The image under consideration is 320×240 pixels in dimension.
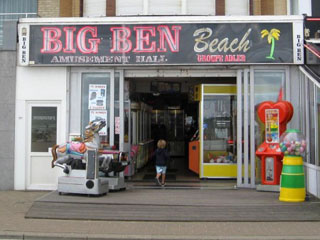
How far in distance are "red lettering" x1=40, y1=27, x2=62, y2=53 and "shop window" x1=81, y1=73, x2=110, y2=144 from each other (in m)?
1.08

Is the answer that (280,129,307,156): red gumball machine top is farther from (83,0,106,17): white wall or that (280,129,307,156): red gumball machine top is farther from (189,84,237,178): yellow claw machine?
(83,0,106,17): white wall

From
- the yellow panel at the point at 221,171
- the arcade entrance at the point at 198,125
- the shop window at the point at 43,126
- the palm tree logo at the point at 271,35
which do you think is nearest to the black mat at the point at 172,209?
the shop window at the point at 43,126

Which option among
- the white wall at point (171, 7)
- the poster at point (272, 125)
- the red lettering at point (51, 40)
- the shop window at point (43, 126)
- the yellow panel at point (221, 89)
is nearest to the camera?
the poster at point (272, 125)

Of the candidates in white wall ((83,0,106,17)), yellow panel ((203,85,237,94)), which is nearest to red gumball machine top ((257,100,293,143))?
yellow panel ((203,85,237,94))

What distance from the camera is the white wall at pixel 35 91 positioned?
1191 cm

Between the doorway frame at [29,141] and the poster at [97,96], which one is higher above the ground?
the poster at [97,96]

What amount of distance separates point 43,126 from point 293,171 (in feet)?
22.9

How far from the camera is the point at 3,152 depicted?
1188 cm

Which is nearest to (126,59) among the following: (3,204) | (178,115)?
(3,204)

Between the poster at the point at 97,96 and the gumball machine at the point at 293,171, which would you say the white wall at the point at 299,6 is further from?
the poster at the point at 97,96

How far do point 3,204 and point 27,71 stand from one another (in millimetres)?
3945

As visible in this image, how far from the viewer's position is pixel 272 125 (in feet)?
35.4

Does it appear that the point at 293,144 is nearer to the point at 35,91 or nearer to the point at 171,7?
the point at 171,7

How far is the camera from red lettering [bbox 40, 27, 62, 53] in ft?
38.5
